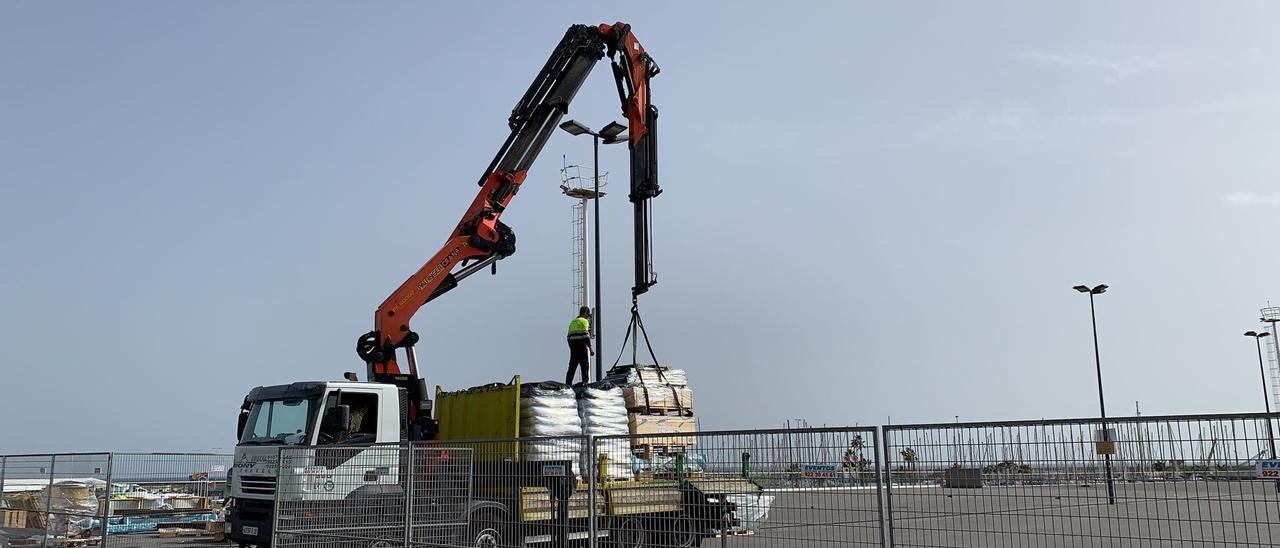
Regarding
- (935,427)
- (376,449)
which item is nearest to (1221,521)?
(935,427)

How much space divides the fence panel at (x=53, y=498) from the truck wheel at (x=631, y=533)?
895cm

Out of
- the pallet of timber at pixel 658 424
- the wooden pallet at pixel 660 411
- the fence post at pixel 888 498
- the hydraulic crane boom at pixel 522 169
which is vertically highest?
the hydraulic crane boom at pixel 522 169

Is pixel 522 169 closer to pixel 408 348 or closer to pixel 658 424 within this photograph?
pixel 408 348

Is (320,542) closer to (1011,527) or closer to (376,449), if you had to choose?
(376,449)

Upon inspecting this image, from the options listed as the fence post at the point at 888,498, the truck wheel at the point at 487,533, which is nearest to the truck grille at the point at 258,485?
the truck wheel at the point at 487,533

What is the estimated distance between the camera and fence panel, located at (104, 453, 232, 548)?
14398 millimetres

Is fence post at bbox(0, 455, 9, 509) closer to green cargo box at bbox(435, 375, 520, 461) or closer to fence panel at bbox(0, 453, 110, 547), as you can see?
fence panel at bbox(0, 453, 110, 547)

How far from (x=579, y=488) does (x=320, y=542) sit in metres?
3.36

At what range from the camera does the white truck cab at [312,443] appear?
1094 cm

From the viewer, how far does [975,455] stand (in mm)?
6176

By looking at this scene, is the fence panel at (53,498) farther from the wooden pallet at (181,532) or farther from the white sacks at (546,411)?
the white sacks at (546,411)

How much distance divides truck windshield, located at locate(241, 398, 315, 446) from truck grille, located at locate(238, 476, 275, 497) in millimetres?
460

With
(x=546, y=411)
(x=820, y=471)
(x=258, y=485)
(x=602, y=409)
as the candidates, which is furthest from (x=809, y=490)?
(x=258, y=485)

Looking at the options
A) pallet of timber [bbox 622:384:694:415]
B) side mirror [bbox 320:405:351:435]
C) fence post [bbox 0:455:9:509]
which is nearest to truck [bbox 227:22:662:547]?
side mirror [bbox 320:405:351:435]
